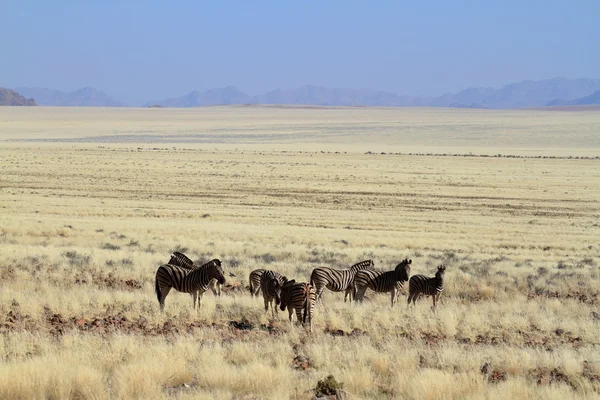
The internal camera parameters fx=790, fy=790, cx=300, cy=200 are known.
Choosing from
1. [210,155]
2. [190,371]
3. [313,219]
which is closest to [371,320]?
[190,371]

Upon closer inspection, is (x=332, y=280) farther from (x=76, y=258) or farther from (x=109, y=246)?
(x=109, y=246)

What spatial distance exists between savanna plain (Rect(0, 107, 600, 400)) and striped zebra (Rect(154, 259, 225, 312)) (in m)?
0.31

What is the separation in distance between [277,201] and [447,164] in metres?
32.5

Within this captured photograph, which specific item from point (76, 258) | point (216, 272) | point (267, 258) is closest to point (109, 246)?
point (76, 258)

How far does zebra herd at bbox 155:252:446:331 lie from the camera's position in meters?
12.3

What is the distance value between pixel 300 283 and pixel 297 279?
5208 mm

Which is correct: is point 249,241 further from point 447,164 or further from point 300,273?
point 447,164

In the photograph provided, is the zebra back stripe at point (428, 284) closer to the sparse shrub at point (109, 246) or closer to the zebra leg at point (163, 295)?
the zebra leg at point (163, 295)

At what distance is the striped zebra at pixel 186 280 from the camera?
13.2 metres

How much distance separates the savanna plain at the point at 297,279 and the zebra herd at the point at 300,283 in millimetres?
323

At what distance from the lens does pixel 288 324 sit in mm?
12328

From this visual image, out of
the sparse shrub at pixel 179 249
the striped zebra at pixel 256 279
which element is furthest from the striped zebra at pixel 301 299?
the sparse shrub at pixel 179 249

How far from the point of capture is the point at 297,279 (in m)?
17.4

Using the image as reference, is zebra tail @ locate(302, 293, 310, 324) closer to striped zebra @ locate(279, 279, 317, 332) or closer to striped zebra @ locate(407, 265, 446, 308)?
striped zebra @ locate(279, 279, 317, 332)
